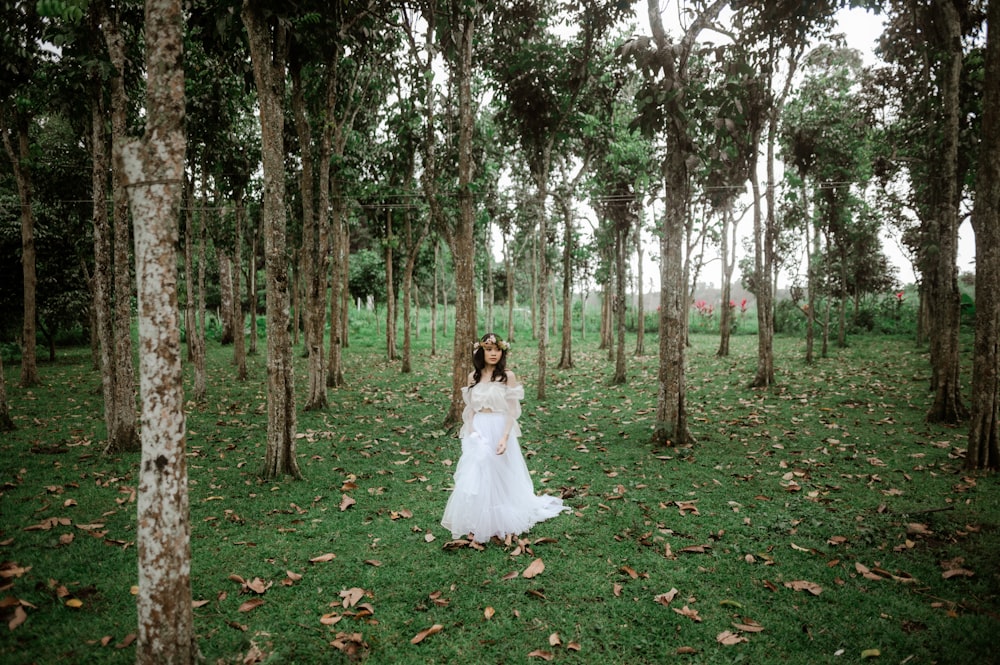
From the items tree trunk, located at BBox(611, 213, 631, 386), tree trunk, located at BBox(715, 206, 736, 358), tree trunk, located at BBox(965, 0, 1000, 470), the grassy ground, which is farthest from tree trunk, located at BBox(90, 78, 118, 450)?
tree trunk, located at BBox(715, 206, 736, 358)

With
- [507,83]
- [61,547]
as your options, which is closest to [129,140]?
[61,547]

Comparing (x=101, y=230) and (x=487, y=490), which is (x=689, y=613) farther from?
(x=101, y=230)

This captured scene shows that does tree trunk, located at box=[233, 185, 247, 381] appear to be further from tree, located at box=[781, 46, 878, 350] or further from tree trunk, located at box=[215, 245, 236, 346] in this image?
tree, located at box=[781, 46, 878, 350]

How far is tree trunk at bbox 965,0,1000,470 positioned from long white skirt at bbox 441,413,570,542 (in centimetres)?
625

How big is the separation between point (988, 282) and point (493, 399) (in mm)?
6926

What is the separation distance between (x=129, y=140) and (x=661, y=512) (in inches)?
248

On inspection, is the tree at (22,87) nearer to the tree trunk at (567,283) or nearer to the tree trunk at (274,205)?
the tree trunk at (274,205)

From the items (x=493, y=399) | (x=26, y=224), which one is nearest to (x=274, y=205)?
(x=493, y=399)

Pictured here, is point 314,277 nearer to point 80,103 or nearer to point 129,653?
point 80,103

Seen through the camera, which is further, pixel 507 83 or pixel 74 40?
pixel 507 83

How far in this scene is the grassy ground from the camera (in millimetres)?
3787

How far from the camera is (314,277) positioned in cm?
1123

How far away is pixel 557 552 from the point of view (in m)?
5.21

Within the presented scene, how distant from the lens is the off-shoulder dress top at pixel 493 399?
224 inches
